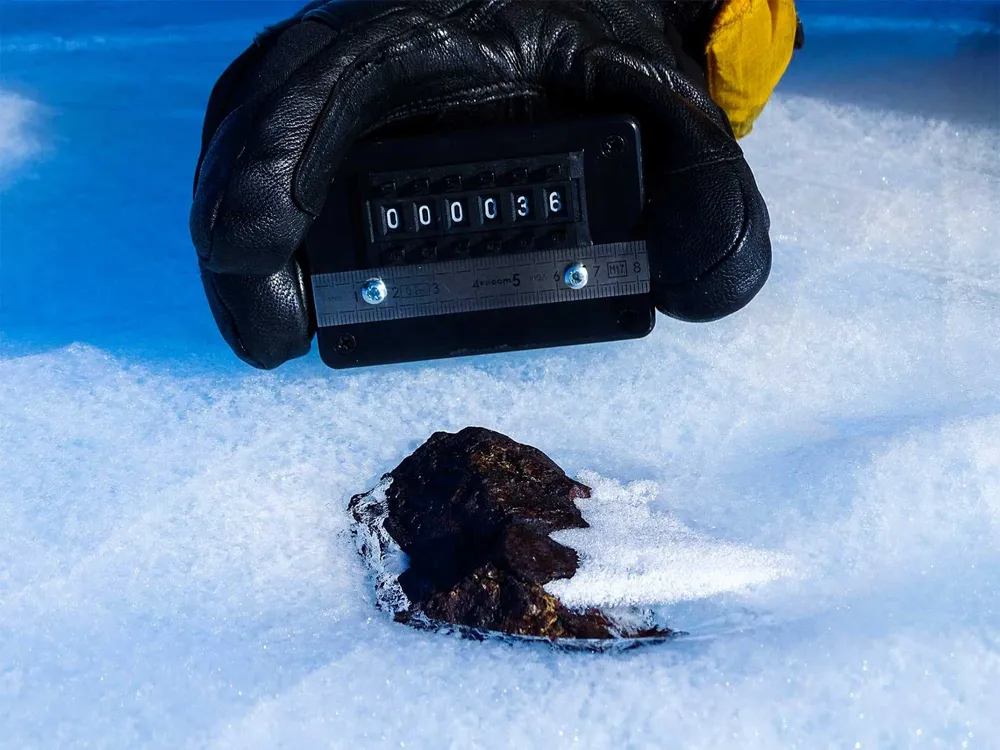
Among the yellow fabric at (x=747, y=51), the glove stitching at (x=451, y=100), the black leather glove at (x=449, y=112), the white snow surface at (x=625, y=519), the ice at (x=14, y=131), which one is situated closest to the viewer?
the white snow surface at (x=625, y=519)

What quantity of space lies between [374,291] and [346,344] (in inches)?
3.5

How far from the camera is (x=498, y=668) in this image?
112 cm

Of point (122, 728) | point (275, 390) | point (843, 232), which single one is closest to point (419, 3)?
point (275, 390)

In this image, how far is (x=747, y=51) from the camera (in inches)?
56.4

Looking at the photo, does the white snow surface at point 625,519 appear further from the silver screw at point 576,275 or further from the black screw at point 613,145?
the black screw at point 613,145

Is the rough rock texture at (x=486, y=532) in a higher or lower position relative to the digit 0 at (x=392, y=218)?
lower

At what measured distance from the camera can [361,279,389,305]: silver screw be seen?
130cm

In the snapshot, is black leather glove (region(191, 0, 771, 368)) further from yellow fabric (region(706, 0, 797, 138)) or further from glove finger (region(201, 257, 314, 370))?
yellow fabric (region(706, 0, 797, 138))

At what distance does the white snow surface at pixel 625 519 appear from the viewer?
1091 millimetres

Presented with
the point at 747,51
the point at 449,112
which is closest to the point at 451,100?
the point at 449,112

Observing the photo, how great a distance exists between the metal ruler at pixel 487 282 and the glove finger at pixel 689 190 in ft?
0.16

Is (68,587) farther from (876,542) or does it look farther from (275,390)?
(876,542)

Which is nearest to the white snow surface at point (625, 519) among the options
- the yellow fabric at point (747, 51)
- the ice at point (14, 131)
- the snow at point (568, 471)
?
the snow at point (568, 471)

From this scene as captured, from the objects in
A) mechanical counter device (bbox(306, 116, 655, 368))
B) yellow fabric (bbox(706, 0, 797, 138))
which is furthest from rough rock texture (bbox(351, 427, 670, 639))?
yellow fabric (bbox(706, 0, 797, 138))
